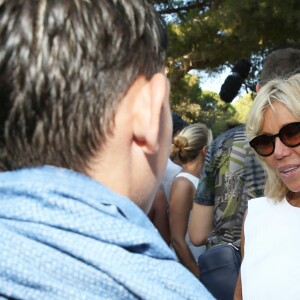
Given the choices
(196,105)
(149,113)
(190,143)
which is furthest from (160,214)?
(196,105)

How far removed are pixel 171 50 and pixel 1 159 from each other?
28.5 ft

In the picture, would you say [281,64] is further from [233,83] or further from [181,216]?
[181,216]

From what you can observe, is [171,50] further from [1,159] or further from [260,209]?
[1,159]

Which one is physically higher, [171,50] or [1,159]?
[1,159]

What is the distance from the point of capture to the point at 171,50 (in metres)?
9.31

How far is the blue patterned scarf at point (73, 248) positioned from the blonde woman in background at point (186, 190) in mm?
2589

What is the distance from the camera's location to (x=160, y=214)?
367 cm

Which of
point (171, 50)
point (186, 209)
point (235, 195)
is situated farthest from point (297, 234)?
point (171, 50)

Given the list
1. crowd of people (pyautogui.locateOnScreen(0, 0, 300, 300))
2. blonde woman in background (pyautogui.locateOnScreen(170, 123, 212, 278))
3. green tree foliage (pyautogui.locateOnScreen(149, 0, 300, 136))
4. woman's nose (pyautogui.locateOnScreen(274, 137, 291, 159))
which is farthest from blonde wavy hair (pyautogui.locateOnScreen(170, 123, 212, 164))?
green tree foliage (pyautogui.locateOnScreen(149, 0, 300, 136))

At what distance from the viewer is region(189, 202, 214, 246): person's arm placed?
9.50ft

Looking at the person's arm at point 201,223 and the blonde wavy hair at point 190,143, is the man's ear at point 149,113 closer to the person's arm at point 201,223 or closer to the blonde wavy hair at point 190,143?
the person's arm at point 201,223

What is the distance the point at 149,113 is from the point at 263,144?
146 cm

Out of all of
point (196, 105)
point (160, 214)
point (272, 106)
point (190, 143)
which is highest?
point (272, 106)

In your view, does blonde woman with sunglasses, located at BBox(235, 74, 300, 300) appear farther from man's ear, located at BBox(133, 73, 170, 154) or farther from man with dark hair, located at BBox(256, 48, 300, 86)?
man's ear, located at BBox(133, 73, 170, 154)
